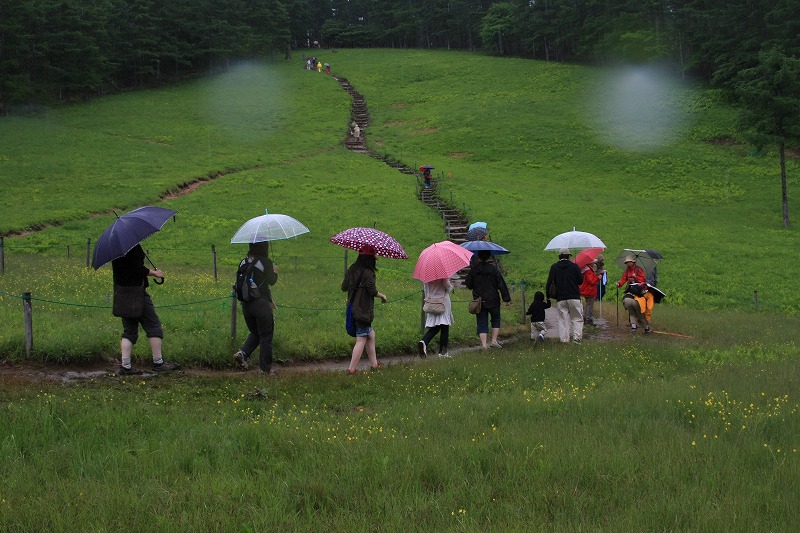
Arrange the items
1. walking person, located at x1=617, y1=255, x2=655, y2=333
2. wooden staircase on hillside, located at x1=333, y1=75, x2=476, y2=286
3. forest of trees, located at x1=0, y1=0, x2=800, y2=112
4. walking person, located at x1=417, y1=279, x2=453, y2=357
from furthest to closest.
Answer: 1. forest of trees, located at x1=0, y1=0, x2=800, y2=112
2. wooden staircase on hillside, located at x1=333, y1=75, x2=476, y2=286
3. walking person, located at x1=617, y1=255, x2=655, y2=333
4. walking person, located at x1=417, y1=279, x2=453, y2=357

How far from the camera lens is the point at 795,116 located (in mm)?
32688

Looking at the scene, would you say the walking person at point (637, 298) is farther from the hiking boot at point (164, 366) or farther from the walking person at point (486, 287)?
the hiking boot at point (164, 366)

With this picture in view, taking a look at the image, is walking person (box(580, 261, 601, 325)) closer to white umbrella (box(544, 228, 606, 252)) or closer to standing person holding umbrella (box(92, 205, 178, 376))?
white umbrella (box(544, 228, 606, 252))

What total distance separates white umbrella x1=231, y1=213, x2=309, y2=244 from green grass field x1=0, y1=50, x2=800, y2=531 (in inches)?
82.8

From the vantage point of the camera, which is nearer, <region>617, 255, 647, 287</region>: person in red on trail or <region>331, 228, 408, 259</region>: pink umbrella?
<region>331, 228, 408, 259</region>: pink umbrella

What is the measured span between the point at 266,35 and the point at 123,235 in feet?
276

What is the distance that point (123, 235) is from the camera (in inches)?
379

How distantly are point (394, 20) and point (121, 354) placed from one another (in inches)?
4350

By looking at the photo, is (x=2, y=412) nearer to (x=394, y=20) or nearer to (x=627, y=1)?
(x=627, y=1)

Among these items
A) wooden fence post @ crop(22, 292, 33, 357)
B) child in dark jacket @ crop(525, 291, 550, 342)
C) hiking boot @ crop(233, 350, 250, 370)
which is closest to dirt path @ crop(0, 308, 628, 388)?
hiking boot @ crop(233, 350, 250, 370)

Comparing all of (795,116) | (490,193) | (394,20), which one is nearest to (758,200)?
(795,116)

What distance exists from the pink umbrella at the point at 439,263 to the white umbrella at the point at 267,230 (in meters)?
2.40

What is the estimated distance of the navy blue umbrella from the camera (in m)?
9.47

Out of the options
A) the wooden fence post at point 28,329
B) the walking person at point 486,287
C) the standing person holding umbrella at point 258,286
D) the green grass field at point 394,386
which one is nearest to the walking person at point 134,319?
the green grass field at point 394,386
